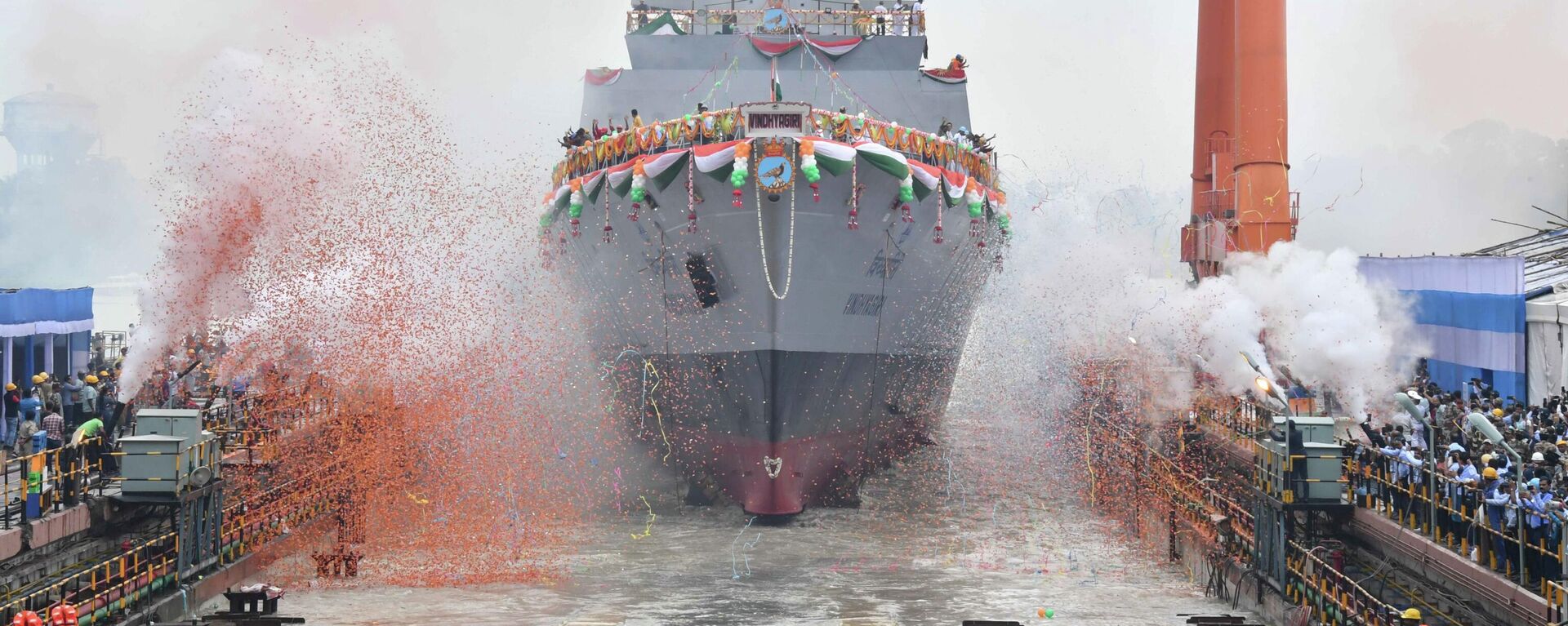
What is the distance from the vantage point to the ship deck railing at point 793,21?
103 feet

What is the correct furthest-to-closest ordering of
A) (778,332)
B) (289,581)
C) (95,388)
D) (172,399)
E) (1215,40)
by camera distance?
1. (1215,40)
2. (778,332)
3. (95,388)
4. (289,581)
5. (172,399)

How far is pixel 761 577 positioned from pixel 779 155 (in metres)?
6.95

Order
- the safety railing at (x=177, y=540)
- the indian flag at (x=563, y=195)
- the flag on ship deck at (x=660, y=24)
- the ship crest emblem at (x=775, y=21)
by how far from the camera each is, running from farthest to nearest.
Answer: the flag on ship deck at (x=660, y=24)
the ship crest emblem at (x=775, y=21)
the indian flag at (x=563, y=195)
the safety railing at (x=177, y=540)

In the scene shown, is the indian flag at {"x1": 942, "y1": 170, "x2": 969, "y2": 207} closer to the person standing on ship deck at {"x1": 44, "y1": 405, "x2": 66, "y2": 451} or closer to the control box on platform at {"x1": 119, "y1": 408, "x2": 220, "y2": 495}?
the control box on platform at {"x1": 119, "y1": 408, "x2": 220, "y2": 495}

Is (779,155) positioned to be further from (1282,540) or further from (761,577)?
(1282,540)

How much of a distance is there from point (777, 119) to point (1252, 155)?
56.0ft

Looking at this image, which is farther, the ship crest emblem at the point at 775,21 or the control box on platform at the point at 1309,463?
the ship crest emblem at the point at 775,21

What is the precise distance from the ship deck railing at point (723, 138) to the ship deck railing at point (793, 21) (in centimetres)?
640

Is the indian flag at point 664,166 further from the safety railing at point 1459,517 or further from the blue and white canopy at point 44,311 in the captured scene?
the safety railing at point 1459,517

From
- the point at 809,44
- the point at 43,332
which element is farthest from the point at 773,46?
the point at 43,332

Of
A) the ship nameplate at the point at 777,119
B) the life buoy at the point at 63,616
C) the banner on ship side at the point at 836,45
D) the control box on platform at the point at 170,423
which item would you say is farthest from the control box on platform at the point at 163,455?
the banner on ship side at the point at 836,45

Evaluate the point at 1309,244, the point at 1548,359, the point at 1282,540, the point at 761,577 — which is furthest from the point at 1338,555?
the point at 1309,244

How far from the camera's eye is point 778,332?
928 inches

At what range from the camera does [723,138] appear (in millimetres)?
23891
